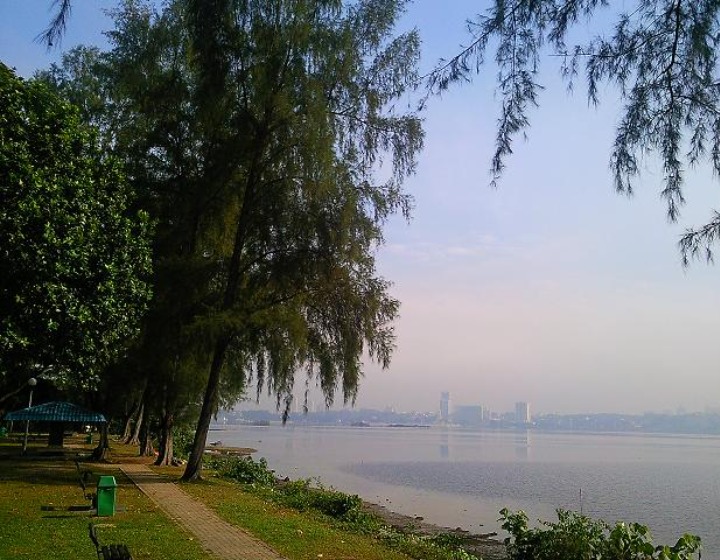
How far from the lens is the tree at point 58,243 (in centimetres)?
1189

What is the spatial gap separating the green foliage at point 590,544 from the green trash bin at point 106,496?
787 centimetres

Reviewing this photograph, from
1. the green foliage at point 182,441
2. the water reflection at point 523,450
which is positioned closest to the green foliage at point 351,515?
the green foliage at point 182,441

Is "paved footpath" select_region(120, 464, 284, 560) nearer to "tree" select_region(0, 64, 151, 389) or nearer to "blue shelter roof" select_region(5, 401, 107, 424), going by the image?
"tree" select_region(0, 64, 151, 389)

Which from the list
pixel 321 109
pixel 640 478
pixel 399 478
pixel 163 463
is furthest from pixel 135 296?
pixel 640 478

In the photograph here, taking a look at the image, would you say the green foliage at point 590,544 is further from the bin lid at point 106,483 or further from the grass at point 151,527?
the bin lid at point 106,483

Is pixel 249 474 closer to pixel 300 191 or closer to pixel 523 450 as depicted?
pixel 300 191

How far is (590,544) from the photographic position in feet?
37.7

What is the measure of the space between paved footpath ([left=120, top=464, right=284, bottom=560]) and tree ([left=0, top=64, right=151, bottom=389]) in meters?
3.64

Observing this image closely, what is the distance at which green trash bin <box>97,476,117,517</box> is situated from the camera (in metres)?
12.7

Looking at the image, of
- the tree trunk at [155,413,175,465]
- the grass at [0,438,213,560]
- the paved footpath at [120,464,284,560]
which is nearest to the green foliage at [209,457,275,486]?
the tree trunk at [155,413,175,465]

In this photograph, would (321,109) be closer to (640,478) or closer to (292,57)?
(292,57)

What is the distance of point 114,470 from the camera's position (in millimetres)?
23297

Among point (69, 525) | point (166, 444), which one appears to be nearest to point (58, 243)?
point (69, 525)

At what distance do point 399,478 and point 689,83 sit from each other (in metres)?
36.0
